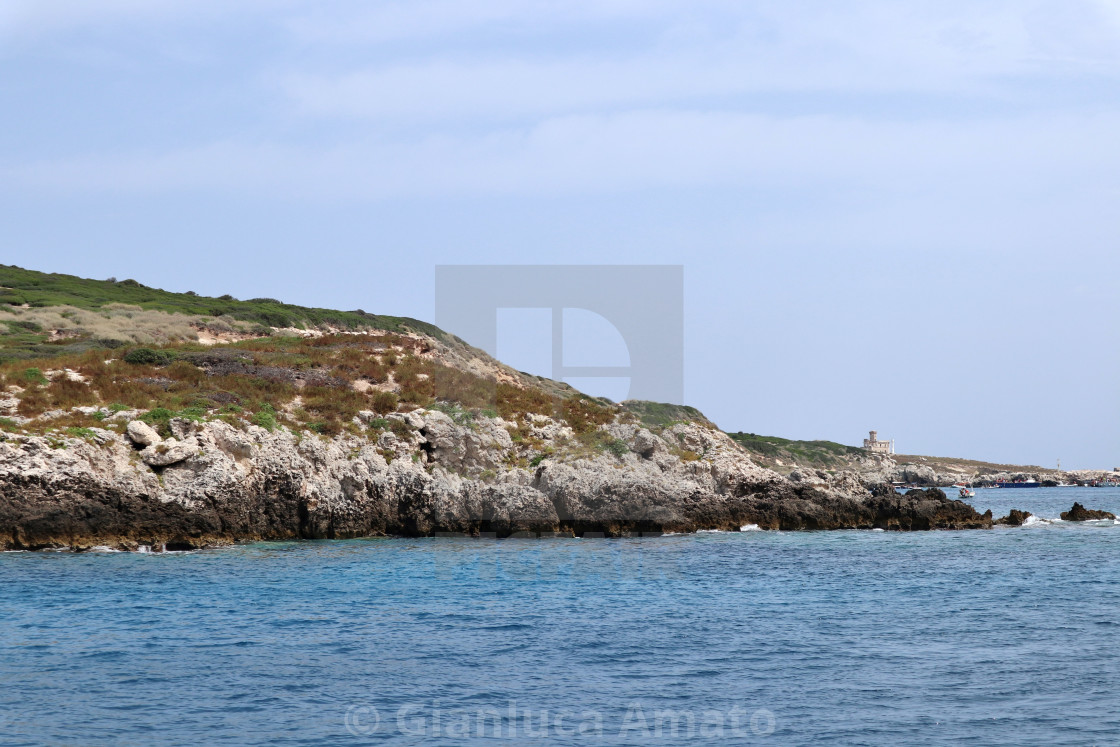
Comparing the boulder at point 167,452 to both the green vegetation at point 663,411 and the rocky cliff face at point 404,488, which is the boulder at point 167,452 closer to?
the rocky cliff face at point 404,488

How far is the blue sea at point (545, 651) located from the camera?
1461 centimetres

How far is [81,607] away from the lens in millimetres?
23250

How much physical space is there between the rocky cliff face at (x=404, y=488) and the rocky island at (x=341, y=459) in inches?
2.8

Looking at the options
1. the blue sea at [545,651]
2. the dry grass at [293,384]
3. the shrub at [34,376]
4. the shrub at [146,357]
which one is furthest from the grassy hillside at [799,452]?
the blue sea at [545,651]

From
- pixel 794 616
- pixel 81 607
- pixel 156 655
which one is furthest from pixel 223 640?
pixel 794 616

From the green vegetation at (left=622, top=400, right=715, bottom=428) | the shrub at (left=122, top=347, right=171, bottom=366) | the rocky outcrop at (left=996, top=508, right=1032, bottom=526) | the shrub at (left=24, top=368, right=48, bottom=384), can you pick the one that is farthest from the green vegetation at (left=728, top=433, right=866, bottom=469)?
the shrub at (left=24, top=368, right=48, bottom=384)

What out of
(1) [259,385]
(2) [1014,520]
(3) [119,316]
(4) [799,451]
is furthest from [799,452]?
(1) [259,385]

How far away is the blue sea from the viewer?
14.6m

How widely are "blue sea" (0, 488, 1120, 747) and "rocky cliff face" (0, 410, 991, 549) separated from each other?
7.99ft

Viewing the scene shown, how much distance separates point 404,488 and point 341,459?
302cm

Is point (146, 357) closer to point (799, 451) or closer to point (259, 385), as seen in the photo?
point (259, 385)

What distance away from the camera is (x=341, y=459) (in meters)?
41.6

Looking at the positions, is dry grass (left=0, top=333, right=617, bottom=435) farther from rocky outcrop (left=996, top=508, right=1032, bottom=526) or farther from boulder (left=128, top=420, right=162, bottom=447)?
rocky outcrop (left=996, top=508, right=1032, bottom=526)

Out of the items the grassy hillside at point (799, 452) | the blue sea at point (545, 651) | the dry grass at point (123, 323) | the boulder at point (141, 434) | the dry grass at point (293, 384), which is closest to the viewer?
the blue sea at point (545, 651)
